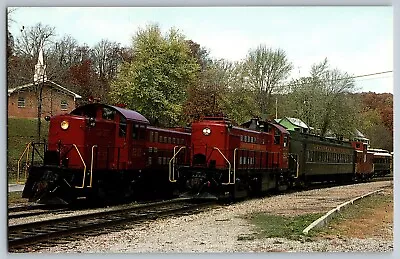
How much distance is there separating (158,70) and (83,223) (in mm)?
2092

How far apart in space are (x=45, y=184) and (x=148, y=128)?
5.93 ft

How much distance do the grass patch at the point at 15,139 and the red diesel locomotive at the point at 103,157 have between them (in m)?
0.71

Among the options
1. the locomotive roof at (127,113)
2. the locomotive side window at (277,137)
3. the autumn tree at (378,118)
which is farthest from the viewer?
the locomotive side window at (277,137)

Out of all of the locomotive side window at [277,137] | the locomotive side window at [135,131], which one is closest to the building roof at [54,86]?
the locomotive side window at [135,131]

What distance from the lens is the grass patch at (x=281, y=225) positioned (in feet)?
23.0

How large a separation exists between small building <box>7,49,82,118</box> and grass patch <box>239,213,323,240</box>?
2.77 m

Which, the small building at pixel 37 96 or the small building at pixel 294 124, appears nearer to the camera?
the small building at pixel 37 96

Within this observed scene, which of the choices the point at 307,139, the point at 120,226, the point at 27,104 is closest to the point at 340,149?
the point at 307,139

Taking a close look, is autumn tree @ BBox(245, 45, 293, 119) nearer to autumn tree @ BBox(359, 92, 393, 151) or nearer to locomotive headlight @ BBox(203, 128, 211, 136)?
autumn tree @ BBox(359, 92, 393, 151)

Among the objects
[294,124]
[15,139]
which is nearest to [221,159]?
[294,124]

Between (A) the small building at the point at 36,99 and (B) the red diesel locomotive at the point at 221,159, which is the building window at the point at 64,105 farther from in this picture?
(B) the red diesel locomotive at the point at 221,159

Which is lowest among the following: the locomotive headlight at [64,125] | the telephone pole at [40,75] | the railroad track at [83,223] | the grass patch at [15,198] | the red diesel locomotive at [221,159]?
the railroad track at [83,223]

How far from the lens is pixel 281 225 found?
24.0 ft

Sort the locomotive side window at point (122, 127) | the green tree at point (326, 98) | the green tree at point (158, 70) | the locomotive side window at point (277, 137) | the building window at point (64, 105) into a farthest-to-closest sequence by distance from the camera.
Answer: the locomotive side window at point (277, 137)
the locomotive side window at point (122, 127)
the building window at point (64, 105)
the green tree at point (326, 98)
the green tree at point (158, 70)
